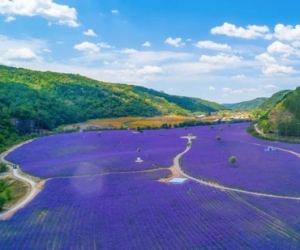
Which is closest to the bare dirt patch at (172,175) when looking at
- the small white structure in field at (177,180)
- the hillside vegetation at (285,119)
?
the small white structure in field at (177,180)

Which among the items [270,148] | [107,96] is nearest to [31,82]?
[107,96]

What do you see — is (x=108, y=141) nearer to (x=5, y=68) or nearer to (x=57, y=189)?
(x=57, y=189)

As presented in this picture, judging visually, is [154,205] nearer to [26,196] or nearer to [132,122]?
[26,196]

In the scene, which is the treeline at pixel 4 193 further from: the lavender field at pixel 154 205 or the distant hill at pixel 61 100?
the distant hill at pixel 61 100

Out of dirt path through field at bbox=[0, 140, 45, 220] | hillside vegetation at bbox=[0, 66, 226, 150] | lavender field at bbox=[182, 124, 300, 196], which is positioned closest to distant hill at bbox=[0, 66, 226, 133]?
hillside vegetation at bbox=[0, 66, 226, 150]

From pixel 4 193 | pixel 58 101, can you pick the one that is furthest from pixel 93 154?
pixel 58 101

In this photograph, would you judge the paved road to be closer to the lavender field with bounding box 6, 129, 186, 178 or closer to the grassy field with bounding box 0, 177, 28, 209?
the grassy field with bounding box 0, 177, 28, 209
